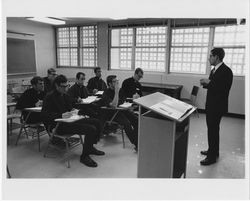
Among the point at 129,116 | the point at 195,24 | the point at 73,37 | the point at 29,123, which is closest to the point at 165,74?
the point at 195,24

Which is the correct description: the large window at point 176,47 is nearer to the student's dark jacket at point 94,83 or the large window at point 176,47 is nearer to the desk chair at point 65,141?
the student's dark jacket at point 94,83

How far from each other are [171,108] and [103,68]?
5.61m

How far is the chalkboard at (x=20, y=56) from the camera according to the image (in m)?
6.47

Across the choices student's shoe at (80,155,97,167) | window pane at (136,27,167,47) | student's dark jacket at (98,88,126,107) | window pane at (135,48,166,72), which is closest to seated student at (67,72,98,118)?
student's dark jacket at (98,88,126,107)

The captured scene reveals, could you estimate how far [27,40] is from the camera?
6945 mm

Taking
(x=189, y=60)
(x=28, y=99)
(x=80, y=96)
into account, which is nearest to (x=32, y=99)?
(x=28, y=99)

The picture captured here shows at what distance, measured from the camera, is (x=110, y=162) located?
305cm

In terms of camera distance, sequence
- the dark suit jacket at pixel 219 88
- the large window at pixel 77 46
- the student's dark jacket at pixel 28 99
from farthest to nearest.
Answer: the large window at pixel 77 46 < the student's dark jacket at pixel 28 99 < the dark suit jacket at pixel 219 88

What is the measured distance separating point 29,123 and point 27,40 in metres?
4.42

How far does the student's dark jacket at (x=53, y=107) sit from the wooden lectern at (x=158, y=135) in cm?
131

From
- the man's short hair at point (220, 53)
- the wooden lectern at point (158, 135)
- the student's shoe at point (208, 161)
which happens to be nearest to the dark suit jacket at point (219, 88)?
the man's short hair at point (220, 53)

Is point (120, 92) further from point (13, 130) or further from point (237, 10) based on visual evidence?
point (237, 10)

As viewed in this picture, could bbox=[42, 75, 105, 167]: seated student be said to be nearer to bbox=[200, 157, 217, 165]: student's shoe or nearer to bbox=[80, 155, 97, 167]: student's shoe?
bbox=[80, 155, 97, 167]: student's shoe

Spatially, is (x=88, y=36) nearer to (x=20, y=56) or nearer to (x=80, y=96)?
(x=20, y=56)
